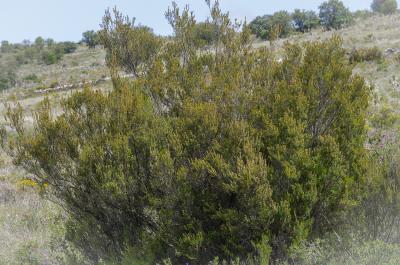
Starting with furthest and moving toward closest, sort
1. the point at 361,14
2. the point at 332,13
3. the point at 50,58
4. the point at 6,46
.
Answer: the point at 6,46 → the point at 50,58 → the point at 361,14 → the point at 332,13

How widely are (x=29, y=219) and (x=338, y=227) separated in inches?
202

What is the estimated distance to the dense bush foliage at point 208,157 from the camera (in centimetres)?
494

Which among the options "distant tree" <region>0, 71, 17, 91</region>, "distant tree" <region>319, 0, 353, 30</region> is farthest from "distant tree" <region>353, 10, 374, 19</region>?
"distant tree" <region>0, 71, 17, 91</region>

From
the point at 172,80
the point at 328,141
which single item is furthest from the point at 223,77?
the point at 328,141

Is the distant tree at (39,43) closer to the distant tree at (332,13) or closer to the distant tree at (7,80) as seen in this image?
the distant tree at (7,80)

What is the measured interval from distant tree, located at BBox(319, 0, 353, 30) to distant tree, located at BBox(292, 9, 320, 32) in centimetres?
65

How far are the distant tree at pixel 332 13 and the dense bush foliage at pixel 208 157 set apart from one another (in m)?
35.9

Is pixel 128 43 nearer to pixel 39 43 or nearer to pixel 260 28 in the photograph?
pixel 260 28

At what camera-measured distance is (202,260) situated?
17.4 ft

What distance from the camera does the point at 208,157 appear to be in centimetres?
495

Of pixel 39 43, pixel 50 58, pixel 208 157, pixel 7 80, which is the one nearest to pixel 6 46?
pixel 39 43

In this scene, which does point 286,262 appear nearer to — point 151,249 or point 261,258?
point 261,258

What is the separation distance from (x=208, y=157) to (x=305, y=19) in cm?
3813

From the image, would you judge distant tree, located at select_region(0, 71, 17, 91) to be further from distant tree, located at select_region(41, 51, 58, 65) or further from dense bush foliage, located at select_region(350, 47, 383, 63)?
dense bush foliage, located at select_region(350, 47, 383, 63)
